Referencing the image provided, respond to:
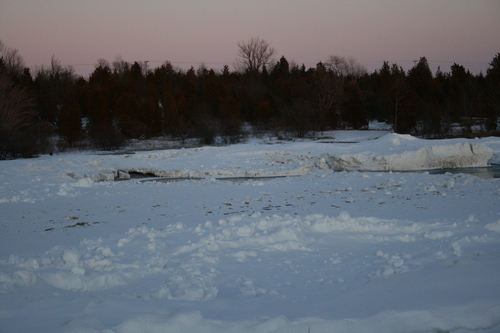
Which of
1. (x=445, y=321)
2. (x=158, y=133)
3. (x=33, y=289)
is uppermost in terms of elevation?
(x=158, y=133)

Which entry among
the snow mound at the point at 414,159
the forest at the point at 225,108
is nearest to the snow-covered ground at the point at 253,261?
the snow mound at the point at 414,159

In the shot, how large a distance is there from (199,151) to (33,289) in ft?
63.6

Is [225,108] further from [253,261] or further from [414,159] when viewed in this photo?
[253,261]

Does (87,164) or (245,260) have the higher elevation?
(87,164)

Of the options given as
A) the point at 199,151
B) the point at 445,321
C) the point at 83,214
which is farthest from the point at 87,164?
the point at 445,321

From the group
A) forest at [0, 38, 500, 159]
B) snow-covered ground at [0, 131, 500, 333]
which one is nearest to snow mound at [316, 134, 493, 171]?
snow-covered ground at [0, 131, 500, 333]

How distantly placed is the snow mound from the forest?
16.2 m

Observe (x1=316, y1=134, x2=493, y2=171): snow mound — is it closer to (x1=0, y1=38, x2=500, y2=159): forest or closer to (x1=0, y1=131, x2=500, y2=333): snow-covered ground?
(x1=0, y1=131, x2=500, y2=333): snow-covered ground

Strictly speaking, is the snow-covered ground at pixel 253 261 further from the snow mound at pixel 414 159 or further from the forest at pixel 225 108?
the forest at pixel 225 108

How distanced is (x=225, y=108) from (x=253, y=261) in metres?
37.0

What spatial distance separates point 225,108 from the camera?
4197 centimetres

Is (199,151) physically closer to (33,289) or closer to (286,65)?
(33,289)

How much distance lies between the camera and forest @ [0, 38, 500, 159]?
33.1 meters

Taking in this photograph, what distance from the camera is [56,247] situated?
599 centimetres
